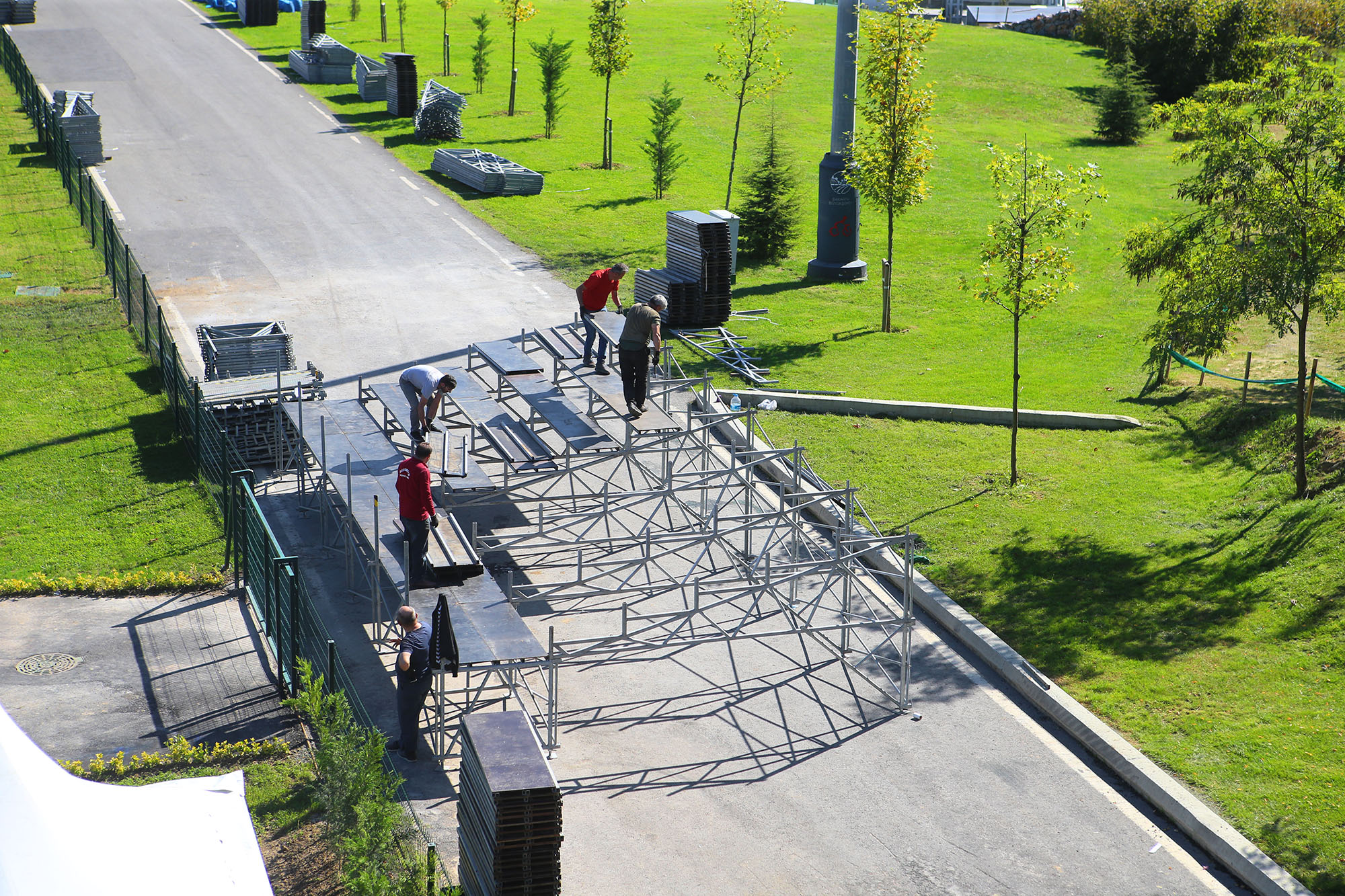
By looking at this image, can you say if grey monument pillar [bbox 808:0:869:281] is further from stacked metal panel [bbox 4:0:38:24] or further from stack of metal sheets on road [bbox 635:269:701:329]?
stacked metal panel [bbox 4:0:38:24]

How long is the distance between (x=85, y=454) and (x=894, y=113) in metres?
16.0

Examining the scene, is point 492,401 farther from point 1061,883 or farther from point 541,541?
point 1061,883

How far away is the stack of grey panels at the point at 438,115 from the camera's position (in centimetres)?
3844

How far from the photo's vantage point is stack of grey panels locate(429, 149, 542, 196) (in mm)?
34094

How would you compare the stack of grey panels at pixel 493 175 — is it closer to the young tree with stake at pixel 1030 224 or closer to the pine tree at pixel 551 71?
the pine tree at pixel 551 71

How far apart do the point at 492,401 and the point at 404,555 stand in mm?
4434

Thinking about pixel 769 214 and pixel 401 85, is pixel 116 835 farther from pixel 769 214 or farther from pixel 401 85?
pixel 401 85

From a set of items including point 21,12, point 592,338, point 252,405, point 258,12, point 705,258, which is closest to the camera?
point 252,405

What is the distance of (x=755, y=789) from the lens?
472 inches

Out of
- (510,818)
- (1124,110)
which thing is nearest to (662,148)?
(1124,110)

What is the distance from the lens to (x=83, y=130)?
34.0 m

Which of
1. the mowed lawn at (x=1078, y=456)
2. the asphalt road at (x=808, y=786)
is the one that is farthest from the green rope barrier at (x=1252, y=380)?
the asphalt road at (x=808, y=786)

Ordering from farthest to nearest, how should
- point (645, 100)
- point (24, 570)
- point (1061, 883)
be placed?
point (645, 100)
point (24, 570)
point (1061, 883)

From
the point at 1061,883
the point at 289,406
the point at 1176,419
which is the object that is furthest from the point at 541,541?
the point at 1176,419
